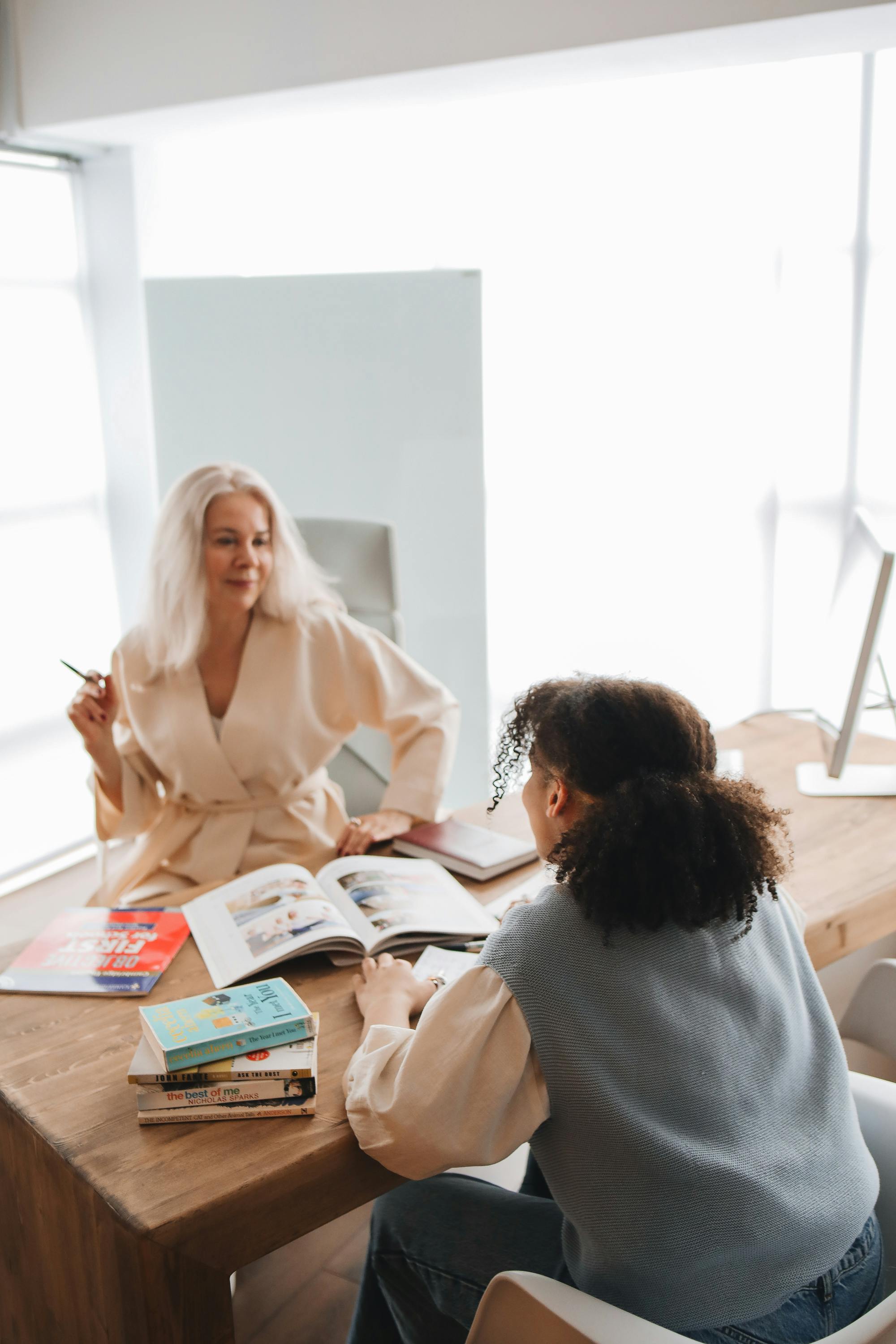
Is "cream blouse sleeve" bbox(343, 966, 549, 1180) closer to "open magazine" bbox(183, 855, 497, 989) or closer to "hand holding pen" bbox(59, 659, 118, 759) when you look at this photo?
"open magazine" bbox(183, 855, 497, 989)

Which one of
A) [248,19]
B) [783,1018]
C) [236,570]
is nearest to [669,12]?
[248,19]

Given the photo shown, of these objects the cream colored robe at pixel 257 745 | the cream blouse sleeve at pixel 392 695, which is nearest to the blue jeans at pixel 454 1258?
the cream colored robe at pixel 257 745

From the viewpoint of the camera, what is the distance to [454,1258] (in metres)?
1.31

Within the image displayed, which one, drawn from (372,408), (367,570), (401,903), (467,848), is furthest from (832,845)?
(372,408)

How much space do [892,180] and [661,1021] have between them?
3.96 metres

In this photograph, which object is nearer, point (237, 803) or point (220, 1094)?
point (220, 1094)

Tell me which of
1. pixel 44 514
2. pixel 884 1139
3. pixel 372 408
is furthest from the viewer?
pixel 44 514

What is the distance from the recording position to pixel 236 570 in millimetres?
2369

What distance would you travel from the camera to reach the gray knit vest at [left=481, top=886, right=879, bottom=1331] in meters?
1.08

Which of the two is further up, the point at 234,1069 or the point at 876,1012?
the point at 234,1069

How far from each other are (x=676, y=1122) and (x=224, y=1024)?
522 millimetres

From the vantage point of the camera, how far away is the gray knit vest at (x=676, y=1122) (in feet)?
3.55

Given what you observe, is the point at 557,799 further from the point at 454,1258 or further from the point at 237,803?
the point at 237,803

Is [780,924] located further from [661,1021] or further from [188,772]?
[188,772]
